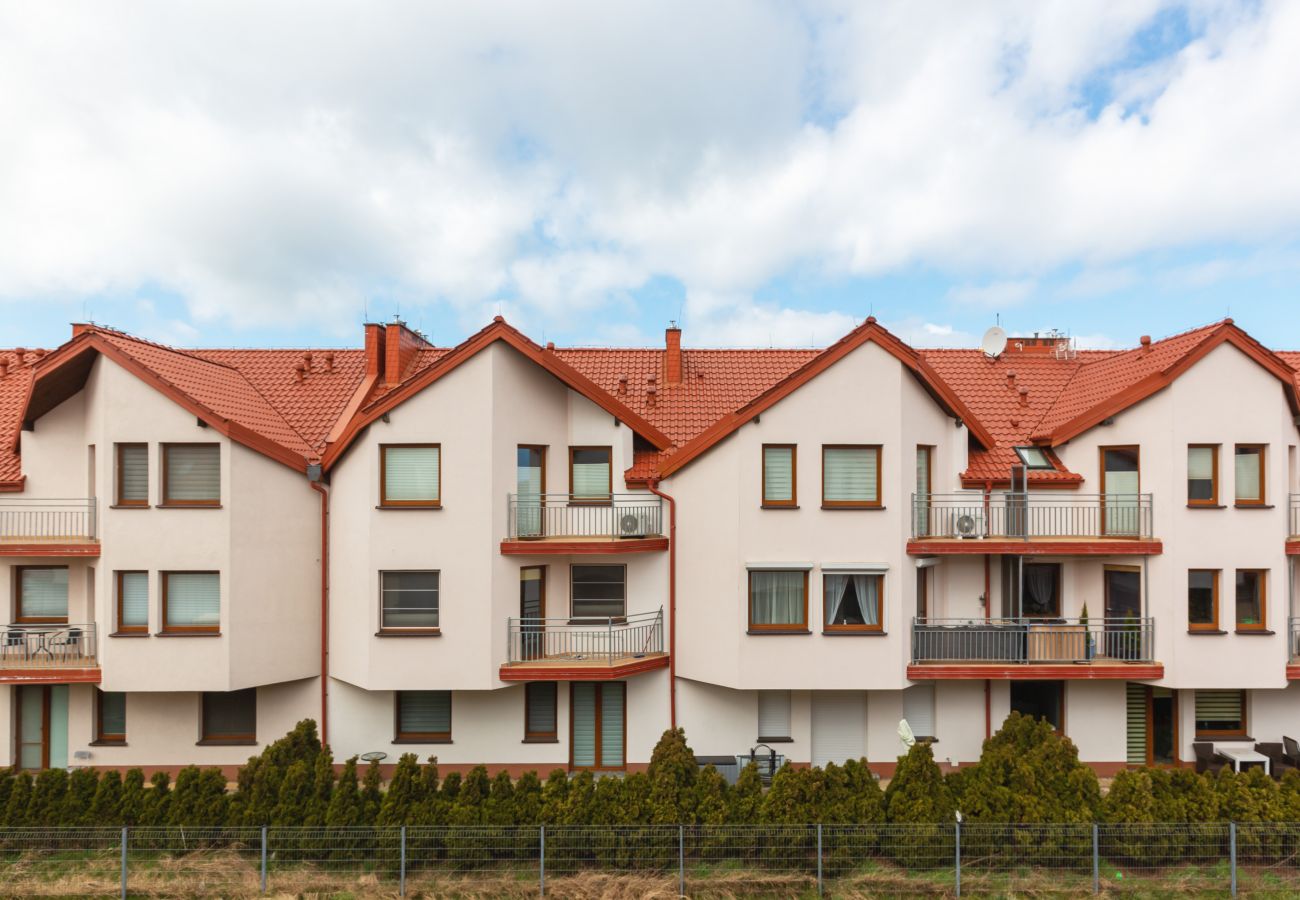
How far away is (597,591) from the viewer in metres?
18.4

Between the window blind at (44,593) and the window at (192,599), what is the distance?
350 centimetres

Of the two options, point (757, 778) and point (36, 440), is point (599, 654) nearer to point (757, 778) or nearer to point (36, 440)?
point (757, 778)

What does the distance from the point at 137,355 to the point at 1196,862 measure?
2350 centimetres

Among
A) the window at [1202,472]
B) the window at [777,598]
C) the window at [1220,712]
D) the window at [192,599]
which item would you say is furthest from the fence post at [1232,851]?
the window at [192,599]

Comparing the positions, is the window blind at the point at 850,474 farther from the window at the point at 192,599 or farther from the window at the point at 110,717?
the window at the point at 110,717

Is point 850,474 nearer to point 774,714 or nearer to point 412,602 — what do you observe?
point 774,714

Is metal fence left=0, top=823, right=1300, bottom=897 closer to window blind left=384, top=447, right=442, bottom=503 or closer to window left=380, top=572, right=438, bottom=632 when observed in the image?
window left=380, top=572, right=438, bottom=632

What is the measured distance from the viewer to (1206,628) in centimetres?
1705

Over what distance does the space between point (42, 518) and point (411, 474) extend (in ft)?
29.3

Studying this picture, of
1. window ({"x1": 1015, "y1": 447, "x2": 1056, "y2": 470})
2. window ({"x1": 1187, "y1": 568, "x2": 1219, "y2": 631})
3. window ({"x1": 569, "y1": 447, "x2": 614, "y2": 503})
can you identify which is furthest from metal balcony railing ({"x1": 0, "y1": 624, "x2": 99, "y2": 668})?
window ({"x1": 1187, "y1": 568, "x2": 1219, "y2": 631})

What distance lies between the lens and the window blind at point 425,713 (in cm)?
1786

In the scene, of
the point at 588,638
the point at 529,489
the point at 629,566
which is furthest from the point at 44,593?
the point at 629,566

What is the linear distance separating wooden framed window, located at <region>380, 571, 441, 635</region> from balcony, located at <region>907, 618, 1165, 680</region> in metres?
10.9

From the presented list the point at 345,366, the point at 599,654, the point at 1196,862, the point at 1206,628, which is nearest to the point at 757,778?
the point at 599,654
